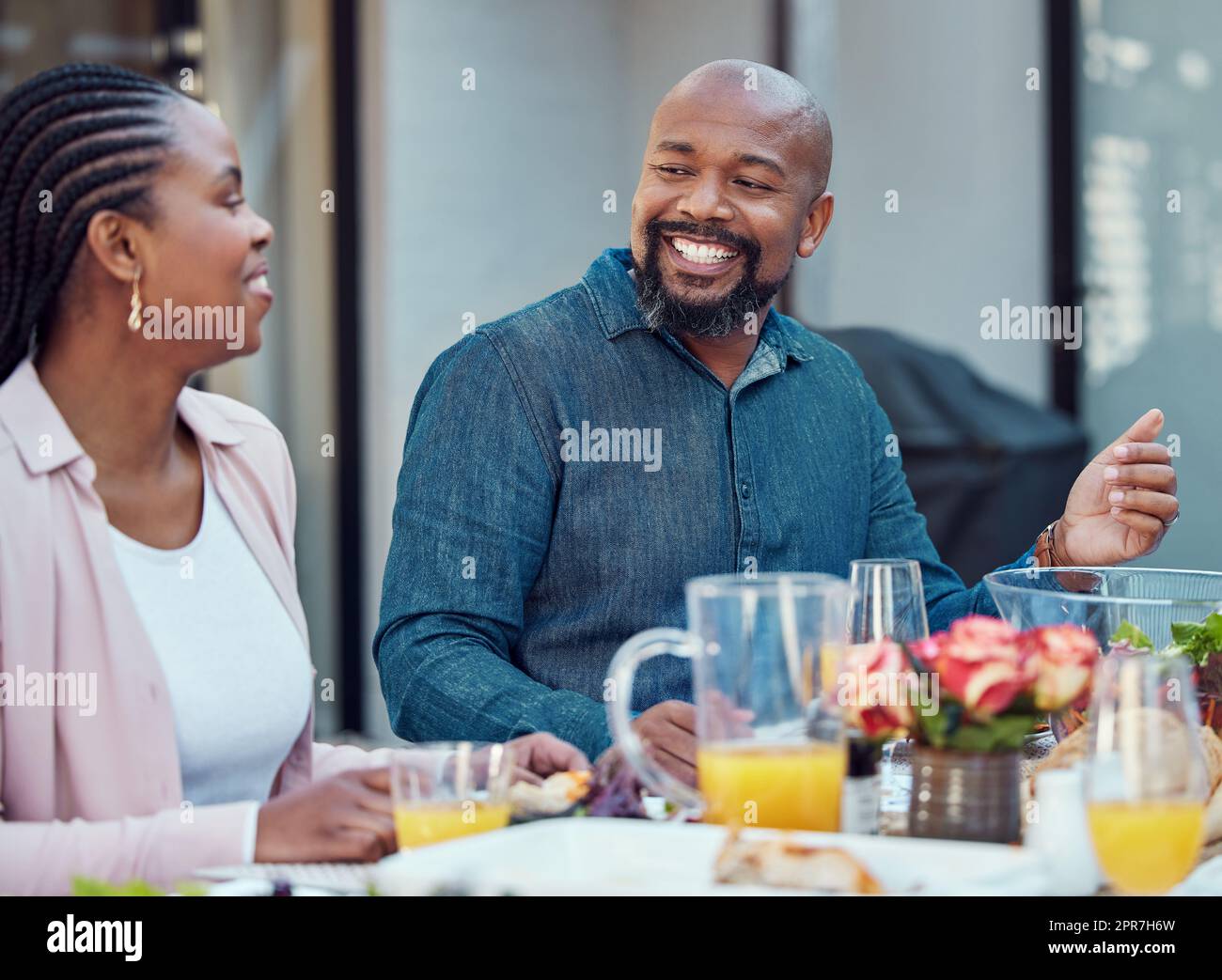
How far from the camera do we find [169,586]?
1.61 meters

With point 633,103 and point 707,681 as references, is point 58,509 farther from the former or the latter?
point 633,103

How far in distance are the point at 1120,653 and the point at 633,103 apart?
3.65 meters

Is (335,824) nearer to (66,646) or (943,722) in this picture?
(66,646)

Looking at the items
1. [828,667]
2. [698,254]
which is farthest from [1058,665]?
[698,254]

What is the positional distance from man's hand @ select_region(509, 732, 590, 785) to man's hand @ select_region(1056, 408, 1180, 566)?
31.7 inches

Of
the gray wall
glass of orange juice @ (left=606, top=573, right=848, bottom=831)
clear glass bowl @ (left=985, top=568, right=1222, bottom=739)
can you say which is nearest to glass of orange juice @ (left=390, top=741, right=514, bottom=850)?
glass of orange juice @ (left=606, top=573, right=848, bottom=831)

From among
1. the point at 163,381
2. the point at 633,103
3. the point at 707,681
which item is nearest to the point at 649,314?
the point at 163,381

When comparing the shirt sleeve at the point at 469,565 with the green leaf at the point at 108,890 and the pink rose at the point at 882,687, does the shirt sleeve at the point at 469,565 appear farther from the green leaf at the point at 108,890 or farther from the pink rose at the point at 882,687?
the green leaf at the point at 108,890

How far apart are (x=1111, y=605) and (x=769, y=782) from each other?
0.46m

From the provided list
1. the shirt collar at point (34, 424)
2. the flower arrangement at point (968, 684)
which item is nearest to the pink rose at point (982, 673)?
the flower arrangement at point (968, 684)

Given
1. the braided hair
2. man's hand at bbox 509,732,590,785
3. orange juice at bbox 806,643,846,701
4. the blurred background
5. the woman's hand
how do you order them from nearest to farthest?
orange juice at bbox 806,643,846,701
the woman's hand
man's hand at bbox 509,732,590,785
the braided hair
the blurred background

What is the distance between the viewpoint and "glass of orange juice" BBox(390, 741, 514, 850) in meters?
1.22

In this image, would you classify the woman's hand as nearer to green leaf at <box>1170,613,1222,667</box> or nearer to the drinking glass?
the drinking glass

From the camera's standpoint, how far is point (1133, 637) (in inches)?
57.4
